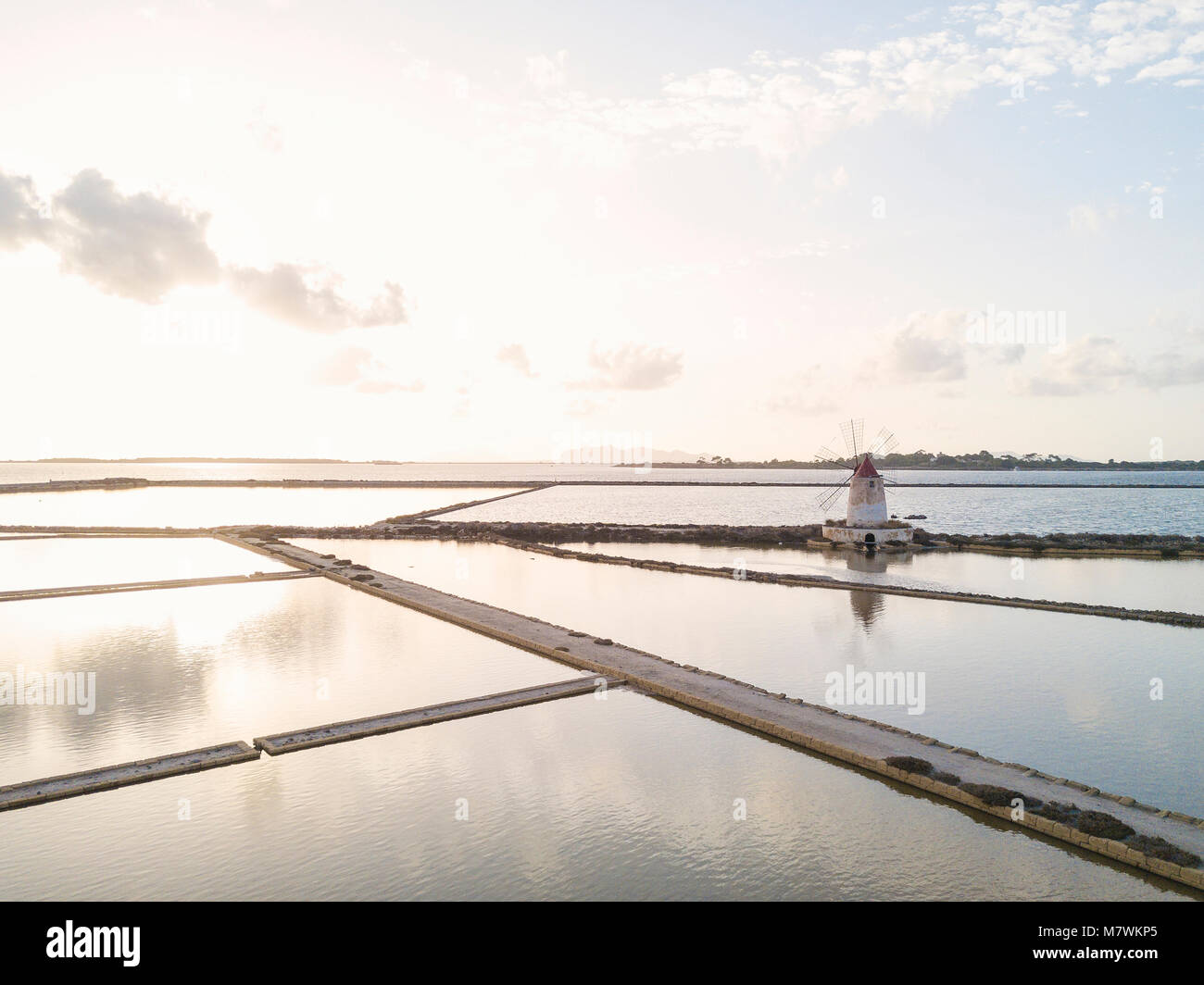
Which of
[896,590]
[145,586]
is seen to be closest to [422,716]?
[145,586]

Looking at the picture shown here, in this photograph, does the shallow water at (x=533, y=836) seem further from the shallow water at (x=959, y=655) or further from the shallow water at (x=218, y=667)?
the shallow water at (x=959, y=655)

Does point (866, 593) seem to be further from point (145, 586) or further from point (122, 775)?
point (145, 586)

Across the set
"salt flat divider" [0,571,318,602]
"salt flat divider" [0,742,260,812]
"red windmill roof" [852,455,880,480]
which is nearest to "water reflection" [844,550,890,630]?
"red windmill roof" [852,455,880,480]

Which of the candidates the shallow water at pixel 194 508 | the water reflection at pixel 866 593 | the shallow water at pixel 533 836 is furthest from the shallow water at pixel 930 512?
the shallow water at pixel 533 836

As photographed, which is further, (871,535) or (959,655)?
(871,535)

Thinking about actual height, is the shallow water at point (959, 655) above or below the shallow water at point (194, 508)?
below

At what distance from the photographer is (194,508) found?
290 ft

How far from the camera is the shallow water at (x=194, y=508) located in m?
69.9

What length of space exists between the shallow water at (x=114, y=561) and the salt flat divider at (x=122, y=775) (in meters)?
24.9

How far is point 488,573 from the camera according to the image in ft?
130

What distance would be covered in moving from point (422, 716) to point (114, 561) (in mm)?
34894
